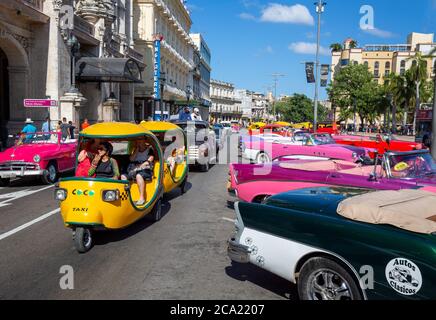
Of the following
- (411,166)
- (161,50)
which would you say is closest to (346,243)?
(411,166)

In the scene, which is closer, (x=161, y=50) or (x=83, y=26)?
(x=83, y=26)

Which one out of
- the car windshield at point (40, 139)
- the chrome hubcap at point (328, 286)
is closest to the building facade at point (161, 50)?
the car windshield at point (40, 139)

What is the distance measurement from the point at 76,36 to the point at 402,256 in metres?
23.2

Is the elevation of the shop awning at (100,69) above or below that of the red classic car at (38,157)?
above

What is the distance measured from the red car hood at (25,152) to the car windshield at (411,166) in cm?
891

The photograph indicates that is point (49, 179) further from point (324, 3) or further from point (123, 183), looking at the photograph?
point (324, 3)

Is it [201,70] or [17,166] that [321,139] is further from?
[201,70]

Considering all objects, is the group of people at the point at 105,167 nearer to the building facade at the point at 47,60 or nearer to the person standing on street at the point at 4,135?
the building facade at the point at 47,60

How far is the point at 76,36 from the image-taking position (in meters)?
22.4

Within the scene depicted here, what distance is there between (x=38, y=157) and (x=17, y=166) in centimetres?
62

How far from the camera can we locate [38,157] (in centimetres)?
1055

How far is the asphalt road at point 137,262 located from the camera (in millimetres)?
4195

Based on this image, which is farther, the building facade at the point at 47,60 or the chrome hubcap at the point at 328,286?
the building facade at the point at 47,60
